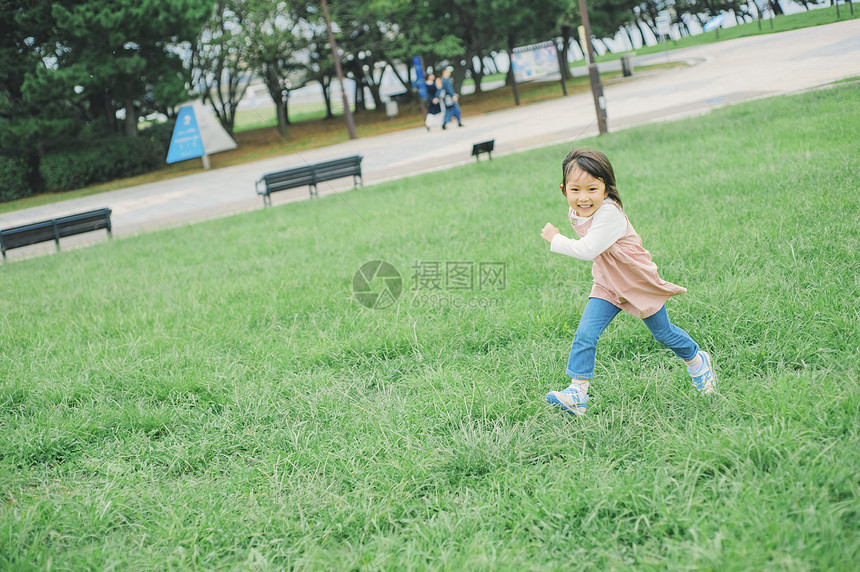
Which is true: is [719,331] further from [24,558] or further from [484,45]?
[484,45]

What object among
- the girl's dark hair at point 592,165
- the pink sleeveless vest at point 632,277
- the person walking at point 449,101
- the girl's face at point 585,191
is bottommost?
the pink sleeveless vest at point 632,277

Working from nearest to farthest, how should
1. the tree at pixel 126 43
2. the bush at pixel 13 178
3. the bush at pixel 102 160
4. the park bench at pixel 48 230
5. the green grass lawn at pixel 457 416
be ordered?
the green grass lawn at pixel 457 416
the park bench at pixel 48 230
the tree at pixel 126 43
the bush at pixel 13 178
the bush at pixel 102 160

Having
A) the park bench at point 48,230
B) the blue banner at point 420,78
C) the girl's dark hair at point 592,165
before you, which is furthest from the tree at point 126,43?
the girl's dark hair at point 592,165

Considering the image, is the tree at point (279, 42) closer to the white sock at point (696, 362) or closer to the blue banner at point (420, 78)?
the blue banner at point (420, 78)

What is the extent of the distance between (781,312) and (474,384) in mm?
1727

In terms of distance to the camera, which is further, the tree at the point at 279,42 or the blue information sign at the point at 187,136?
the tree at the point at 279,42

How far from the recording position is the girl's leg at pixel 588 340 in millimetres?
2922

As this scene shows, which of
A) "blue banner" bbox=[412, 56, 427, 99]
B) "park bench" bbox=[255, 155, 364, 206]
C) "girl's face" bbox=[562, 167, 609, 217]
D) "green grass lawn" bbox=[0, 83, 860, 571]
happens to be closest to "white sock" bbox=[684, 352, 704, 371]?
"green grass lawn" bbox=[0, 83, 860, 571]

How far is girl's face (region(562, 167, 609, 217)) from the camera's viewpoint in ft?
9.07

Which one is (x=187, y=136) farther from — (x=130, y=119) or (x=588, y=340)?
(x=588, y=340)

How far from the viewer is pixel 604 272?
289cm

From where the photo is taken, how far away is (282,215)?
34.9ft

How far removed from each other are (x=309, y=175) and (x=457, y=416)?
10.5m

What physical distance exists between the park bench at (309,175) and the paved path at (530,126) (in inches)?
17.4
